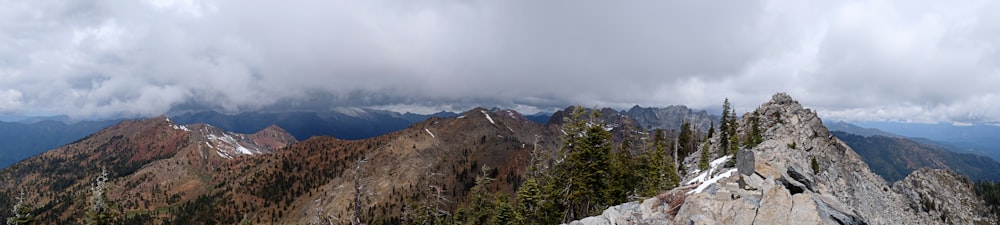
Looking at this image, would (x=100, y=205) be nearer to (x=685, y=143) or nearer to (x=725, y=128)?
(x=725, y=128)

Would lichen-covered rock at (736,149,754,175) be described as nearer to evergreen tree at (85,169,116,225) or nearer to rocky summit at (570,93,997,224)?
rocky summit at (570,93,997,224)

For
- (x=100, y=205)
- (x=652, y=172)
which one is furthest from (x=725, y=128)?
(x=100, y=205)

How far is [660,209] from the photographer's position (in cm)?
2397

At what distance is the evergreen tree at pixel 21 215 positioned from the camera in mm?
29291

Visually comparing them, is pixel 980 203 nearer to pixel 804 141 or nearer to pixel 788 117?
pixel 788 117

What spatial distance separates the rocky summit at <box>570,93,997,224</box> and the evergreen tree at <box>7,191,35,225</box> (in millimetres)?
40034

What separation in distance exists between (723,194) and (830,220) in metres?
4.56

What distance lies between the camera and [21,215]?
99.8ft

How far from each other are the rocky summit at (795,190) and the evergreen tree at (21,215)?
131 feet

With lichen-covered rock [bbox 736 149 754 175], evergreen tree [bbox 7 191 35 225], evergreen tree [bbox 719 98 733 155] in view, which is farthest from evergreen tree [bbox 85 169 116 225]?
evergreen tree [bbox 719 98 733 155]

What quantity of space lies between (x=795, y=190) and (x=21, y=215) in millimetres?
54182

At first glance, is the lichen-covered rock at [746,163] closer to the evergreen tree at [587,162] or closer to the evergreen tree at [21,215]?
the evergreen tree at [587,162]

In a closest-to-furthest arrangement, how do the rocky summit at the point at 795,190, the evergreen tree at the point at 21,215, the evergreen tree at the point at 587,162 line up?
the rocky summit at the point at 795,190 → the evergreen tree at the point at 21,215 → the evergreen tree at the point at 587,162

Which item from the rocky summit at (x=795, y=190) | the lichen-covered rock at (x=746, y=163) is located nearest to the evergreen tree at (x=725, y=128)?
the rocky summit at (x=795, y=190)
